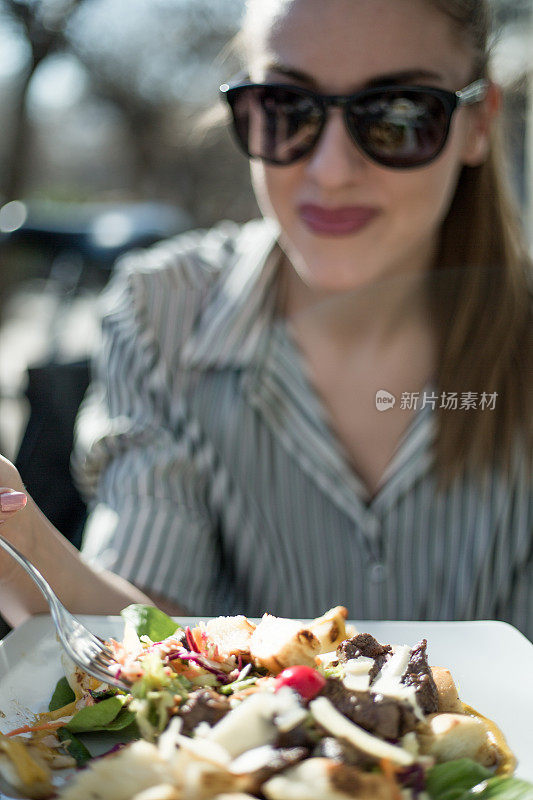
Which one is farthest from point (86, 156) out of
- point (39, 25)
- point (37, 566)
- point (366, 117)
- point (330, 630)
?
point (330, 630)

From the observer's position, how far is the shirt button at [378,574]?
0.89 m

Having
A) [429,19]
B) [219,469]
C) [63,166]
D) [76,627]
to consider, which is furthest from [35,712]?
[63,166]

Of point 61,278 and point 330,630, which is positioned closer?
point 330,630

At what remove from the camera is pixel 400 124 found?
2.39 feet

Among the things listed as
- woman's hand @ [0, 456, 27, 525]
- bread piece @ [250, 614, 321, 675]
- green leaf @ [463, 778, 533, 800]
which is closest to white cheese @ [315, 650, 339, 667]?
bread piece @ [250, 614, 321, 675]

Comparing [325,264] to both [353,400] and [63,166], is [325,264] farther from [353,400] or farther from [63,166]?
[63,166]

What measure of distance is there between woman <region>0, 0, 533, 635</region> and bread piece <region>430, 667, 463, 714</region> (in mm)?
312

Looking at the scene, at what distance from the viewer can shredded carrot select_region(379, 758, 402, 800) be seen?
378mm

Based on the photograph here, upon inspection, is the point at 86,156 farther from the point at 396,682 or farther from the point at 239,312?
the point at 396,682

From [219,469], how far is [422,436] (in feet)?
0.78

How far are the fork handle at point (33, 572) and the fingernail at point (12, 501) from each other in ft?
0.10

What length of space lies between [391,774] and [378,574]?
1.66ft

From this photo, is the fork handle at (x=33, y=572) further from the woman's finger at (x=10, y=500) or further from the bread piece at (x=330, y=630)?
the bread piece at (x=330, y=630)

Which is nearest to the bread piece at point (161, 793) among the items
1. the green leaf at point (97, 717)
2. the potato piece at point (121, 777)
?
the potato piece at point (121, 777)
